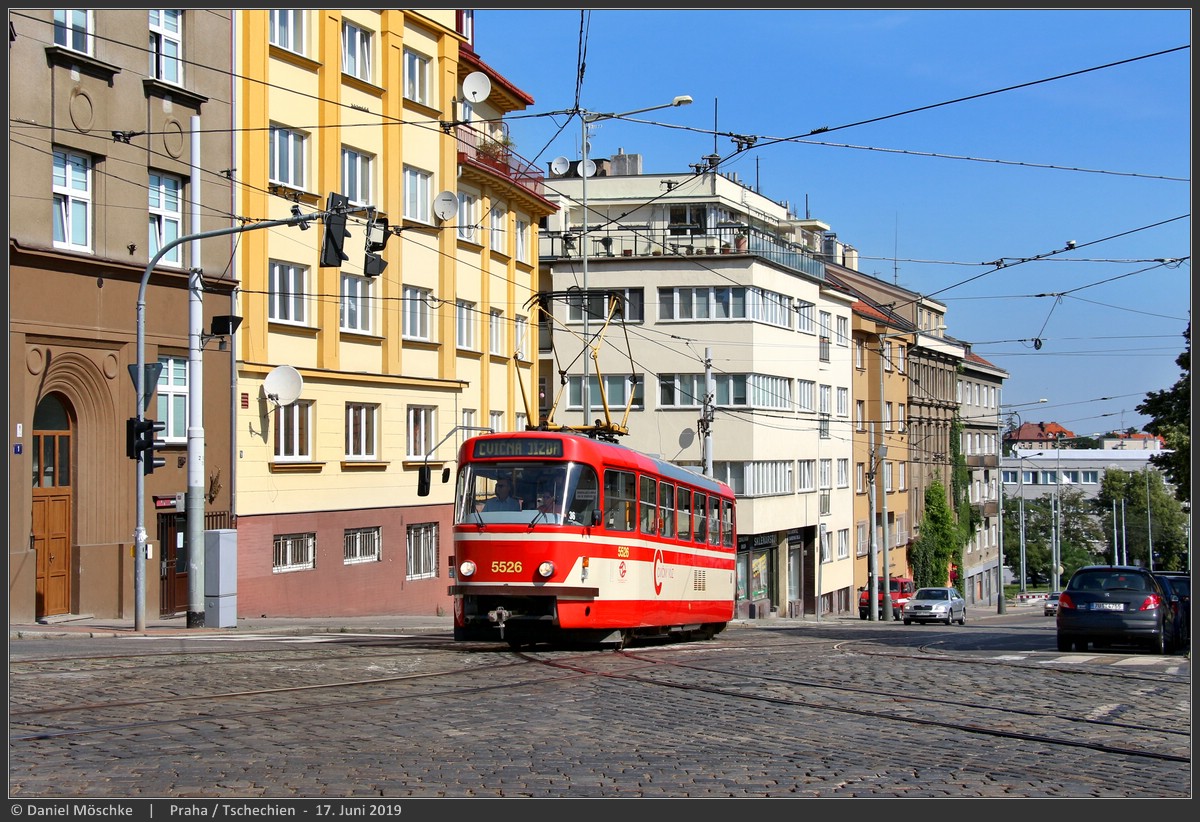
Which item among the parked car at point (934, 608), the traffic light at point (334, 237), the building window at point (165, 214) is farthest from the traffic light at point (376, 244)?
the parked car at point (934, 608)

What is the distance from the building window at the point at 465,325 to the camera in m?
39.8

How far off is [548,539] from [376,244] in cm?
620

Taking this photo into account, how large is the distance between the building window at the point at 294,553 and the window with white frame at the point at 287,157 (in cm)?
817

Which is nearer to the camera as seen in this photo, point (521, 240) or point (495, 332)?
point (495, 332)

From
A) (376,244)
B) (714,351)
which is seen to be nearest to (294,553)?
(376,244)

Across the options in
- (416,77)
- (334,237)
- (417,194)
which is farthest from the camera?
(416,77)

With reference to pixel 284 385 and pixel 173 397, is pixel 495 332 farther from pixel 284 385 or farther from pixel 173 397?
pixel 173 397

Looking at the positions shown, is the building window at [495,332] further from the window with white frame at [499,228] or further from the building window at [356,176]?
the building window at [356,176]

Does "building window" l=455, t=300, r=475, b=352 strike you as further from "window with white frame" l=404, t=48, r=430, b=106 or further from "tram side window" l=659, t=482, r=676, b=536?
"tram side window" l=659, t=482, r=676, b=536

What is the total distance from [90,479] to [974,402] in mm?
79531

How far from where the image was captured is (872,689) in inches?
575

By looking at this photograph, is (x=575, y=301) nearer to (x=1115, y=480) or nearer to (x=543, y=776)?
(x=543, y=776)

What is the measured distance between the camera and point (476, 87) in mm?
38844

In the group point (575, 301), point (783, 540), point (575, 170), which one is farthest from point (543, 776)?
point (575, 170)
